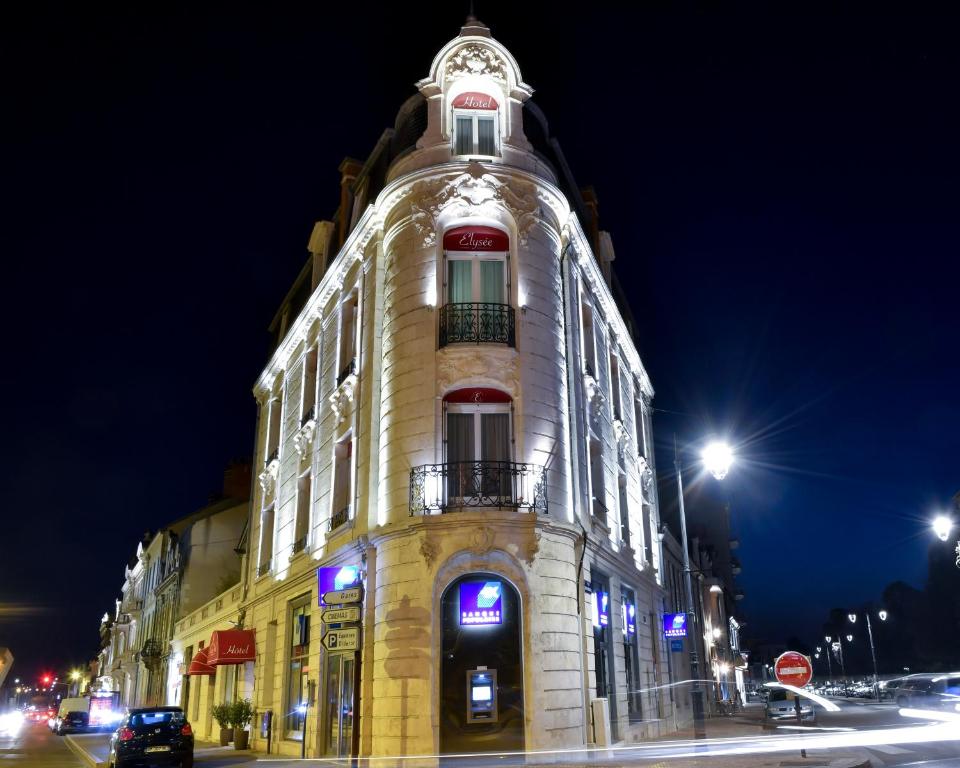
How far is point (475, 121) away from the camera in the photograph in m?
20.1

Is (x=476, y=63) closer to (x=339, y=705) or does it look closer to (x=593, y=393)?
(x=593, y=393)

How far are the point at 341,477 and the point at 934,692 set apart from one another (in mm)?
18462

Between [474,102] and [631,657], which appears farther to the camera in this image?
[631,657]

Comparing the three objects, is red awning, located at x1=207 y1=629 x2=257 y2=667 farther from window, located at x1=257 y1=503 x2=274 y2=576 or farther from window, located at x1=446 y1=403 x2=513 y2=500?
window, located at x1=446 y1=403 x2=513 y2=500

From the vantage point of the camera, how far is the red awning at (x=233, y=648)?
25094mm

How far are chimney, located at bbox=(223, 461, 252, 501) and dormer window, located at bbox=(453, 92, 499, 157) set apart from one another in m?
32.5

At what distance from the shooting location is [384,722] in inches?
598

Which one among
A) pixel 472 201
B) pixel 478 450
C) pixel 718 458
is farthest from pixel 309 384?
pixel 718 458

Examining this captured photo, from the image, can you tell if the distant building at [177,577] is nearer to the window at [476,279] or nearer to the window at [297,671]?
the window at [297,671]

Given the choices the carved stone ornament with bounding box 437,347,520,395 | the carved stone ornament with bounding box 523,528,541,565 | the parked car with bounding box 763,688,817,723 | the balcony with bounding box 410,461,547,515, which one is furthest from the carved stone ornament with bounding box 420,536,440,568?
the parked car with bounding box 763,688,817,723

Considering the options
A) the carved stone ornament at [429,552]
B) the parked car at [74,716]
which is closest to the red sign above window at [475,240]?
the carved stone ornament at [429,552]

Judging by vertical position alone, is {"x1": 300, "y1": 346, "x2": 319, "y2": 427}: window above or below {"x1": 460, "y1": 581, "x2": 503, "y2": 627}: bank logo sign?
above

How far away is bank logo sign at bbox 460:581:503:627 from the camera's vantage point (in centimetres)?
1560

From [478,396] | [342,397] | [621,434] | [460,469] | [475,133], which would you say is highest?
[475,133]
